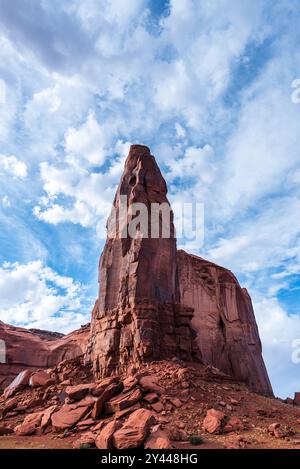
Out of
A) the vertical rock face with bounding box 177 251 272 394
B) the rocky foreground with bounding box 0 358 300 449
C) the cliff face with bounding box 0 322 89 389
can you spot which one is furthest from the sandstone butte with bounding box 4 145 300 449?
the cliff face with bounding box 0 322 89 389

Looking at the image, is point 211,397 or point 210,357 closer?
point 211,397

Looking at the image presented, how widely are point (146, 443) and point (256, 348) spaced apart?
37.5m

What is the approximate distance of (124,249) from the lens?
74.3 ft

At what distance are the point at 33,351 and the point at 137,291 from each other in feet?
116

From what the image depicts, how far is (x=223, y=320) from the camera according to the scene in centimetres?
4322

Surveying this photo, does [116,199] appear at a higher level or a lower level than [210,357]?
higher

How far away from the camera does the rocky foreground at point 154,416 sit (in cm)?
1013

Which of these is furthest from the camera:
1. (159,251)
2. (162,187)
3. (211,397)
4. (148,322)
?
(162,187)

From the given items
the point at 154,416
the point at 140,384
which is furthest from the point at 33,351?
the point at 154,416

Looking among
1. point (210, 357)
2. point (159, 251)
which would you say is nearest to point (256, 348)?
point (210, 357)

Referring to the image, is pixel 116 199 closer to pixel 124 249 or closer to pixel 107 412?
pixel 124 249

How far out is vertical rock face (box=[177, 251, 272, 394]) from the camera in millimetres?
39156

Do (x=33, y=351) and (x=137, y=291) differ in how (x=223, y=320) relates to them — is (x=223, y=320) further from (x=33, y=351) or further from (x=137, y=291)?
(x=33, y=351)
